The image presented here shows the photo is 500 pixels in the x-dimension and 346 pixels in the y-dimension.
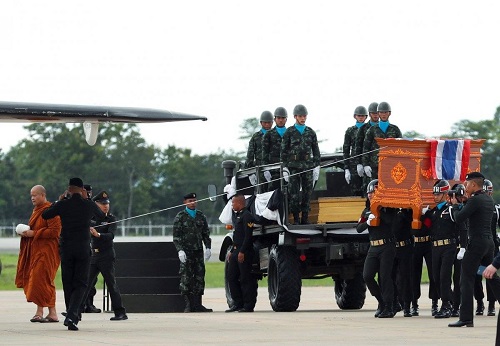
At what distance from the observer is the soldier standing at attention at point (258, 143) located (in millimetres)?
20172

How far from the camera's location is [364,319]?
1659 centimetres

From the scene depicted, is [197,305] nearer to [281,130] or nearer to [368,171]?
[281,130]

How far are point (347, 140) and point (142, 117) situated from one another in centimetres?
429

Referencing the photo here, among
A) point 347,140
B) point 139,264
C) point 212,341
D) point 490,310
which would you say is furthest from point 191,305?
point 212,341

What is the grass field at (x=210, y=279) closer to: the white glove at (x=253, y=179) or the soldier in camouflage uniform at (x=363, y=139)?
the white glove at (x=253, y=179)

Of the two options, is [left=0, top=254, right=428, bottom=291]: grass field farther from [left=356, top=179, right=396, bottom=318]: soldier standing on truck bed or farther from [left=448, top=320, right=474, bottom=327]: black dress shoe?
[left=448, top=320, right=474, bottom=327]: black dress shoe

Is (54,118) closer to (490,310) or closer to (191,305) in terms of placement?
(191,305)

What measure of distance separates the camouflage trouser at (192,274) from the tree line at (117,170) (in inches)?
2417

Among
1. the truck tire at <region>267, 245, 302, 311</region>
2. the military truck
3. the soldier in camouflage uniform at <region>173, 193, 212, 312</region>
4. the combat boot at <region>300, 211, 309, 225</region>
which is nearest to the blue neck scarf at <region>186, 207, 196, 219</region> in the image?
the soldier in camouflage uniform at <region>173, 193, 212, 312</region>

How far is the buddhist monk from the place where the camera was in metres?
15.8

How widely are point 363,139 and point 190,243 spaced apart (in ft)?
10.3

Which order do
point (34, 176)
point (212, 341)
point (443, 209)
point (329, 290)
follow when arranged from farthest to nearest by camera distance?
point (34, 176) < point (329, 290) < point (443, 209) < point (212, 341)

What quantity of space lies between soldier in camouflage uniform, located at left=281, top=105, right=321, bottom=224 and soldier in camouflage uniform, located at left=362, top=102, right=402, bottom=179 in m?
0.73

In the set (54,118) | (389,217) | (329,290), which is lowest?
(329,290)
